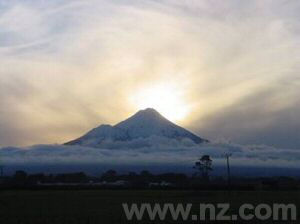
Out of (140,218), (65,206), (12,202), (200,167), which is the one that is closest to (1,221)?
(140,218)

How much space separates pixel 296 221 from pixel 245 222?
3.42 m

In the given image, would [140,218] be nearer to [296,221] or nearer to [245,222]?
[245,222]

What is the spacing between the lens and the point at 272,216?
46125 millimetres

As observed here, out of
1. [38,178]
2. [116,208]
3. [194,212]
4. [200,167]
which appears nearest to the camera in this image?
[194,212]

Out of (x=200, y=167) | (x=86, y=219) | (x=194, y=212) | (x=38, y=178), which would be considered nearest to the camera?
(x=86, y=219)

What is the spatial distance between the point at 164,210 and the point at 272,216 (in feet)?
30.5

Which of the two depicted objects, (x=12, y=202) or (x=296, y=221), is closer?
(x=296, y=221)

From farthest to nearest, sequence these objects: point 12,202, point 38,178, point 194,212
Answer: point 38,178 < point 12,202 < point 194,212

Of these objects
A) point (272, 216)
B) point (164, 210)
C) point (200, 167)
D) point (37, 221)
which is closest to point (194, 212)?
point (164, 210)

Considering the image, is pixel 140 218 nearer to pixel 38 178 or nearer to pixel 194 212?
pixel 194 212

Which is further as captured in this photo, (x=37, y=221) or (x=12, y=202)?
(x=12, y=202)

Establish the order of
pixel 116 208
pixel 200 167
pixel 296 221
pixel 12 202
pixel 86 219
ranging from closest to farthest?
1. pixel 296 221
2. pixel 86 219
3. pixel 116 208
4. pixel 12 202
5. pixel 200 167

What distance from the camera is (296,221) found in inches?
1687

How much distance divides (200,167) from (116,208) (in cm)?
12162
